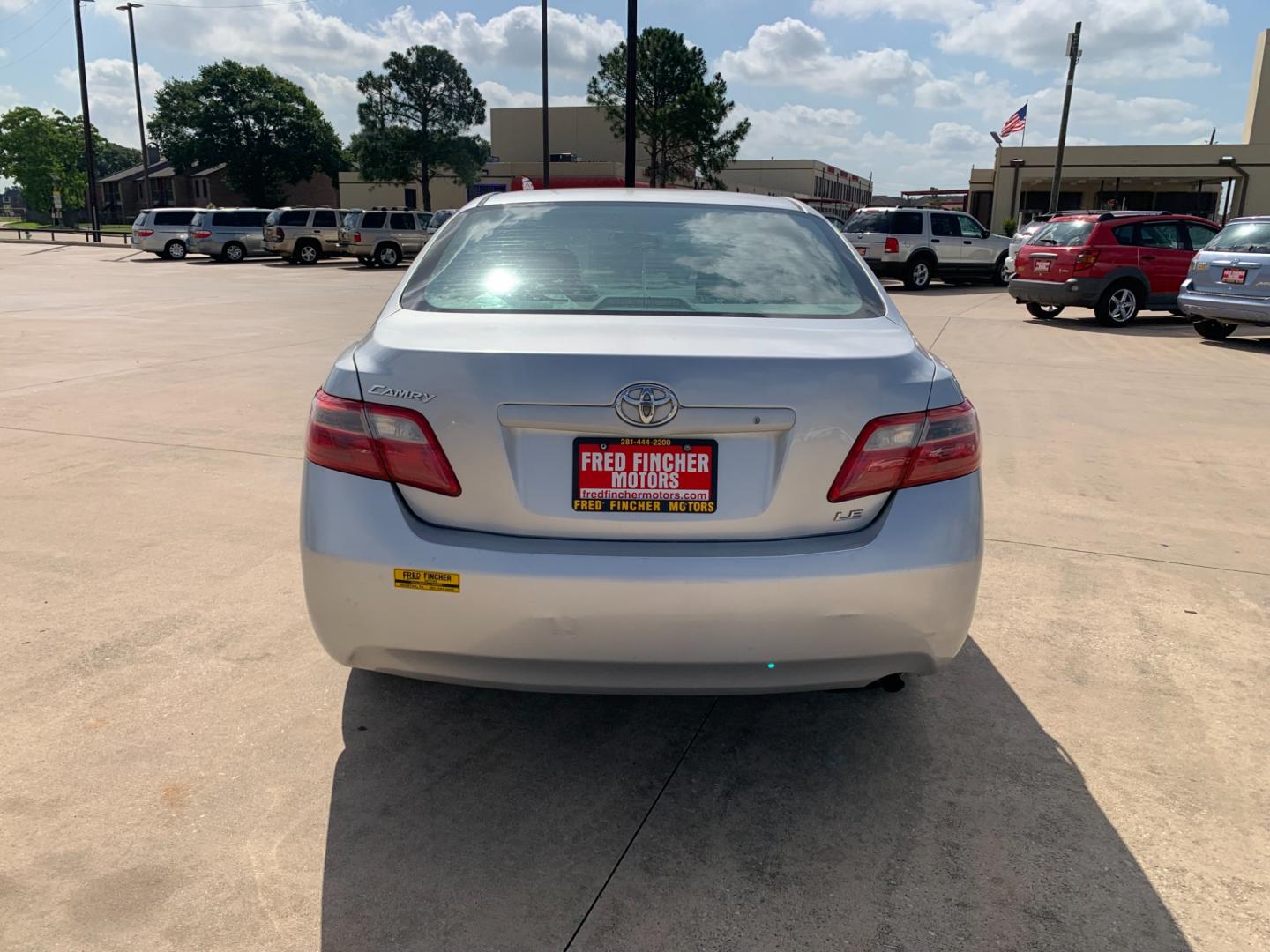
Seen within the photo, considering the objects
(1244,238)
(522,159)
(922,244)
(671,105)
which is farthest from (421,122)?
(1244,238)

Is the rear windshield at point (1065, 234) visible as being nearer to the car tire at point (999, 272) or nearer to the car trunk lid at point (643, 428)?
the car tire at point (999, 272)

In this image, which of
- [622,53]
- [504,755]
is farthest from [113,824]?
[622,53]

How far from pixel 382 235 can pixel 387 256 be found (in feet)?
2.82

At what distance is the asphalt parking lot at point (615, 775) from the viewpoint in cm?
225

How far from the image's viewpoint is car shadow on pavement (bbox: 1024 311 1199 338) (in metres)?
14.4

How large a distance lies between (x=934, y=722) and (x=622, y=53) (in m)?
60.5

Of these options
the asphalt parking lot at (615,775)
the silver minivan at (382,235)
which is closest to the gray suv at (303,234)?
the silver minivan at (382,235)

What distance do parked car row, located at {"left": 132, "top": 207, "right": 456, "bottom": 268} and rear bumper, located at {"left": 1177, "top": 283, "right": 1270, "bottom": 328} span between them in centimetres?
2399

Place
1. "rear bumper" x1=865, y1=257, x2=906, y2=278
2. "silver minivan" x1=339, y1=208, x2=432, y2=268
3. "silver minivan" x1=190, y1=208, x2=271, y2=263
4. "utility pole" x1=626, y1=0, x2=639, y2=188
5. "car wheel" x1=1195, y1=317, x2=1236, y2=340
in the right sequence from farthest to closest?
1. "silver minivan" x1=190, y1=208, x2=271, y2=263
2. "silver minivan" x1=339, y1=208, x2=432, y2=268
3. "rear bumper" x1=865, y1=257, x2=906, y2=278
4. "utility pole" x1=626, y1=0, x2=639, y2=188
5. "car wheel" x1=1195, y1=317, x2=1236, y2=340

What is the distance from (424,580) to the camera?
2.38m

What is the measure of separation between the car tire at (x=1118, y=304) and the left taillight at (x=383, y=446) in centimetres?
1490

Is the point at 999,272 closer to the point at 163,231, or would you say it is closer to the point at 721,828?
the point at 721,828

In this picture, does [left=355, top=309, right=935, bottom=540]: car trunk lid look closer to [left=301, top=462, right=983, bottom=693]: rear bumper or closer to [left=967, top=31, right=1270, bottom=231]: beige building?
[left=301, top=462, right=983, bottom=693]: rear bumper

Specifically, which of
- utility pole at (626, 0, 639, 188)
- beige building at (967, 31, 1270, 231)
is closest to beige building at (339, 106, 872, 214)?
beige building at (967, 31, 1270, 231)
